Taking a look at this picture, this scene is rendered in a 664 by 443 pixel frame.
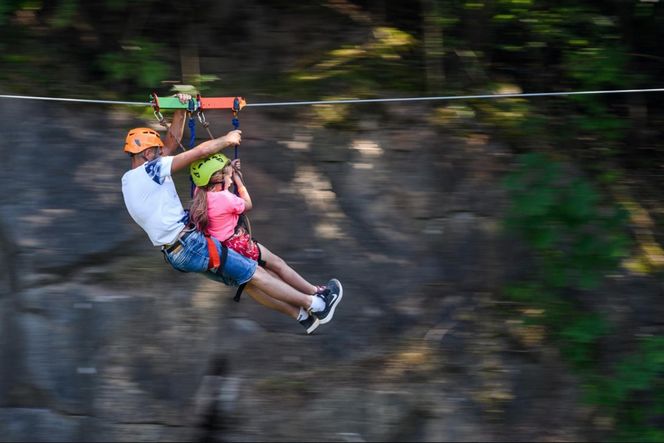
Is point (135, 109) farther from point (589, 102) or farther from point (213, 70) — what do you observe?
point (589, 102)

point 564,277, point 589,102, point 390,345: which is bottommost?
point 390,345

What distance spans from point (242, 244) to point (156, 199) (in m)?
0.61

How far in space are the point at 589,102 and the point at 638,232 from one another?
1127 millimetres

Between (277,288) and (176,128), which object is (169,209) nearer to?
(176,128)

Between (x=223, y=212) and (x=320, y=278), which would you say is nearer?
(x=223, y=212)

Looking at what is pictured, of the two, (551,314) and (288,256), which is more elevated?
(288,256)

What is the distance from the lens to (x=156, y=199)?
596 centimetres

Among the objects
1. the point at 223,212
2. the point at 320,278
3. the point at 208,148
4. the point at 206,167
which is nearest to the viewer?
the point at 208,148

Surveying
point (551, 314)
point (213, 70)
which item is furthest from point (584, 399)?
point (213, 70)

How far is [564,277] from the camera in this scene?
309 inches

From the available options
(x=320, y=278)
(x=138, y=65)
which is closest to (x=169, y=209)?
(x=320, y=278)

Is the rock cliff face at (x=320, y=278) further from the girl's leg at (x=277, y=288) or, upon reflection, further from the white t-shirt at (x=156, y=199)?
the white t-shirt at (x=156, y=199)

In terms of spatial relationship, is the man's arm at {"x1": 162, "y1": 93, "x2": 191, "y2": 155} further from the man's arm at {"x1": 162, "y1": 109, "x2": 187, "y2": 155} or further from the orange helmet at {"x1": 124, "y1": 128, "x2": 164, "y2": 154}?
the orange helmet at {"x1": 124, "y1": 128, "x2": 164, "y2": 154}

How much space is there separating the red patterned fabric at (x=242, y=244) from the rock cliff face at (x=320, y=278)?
1.70 metres
